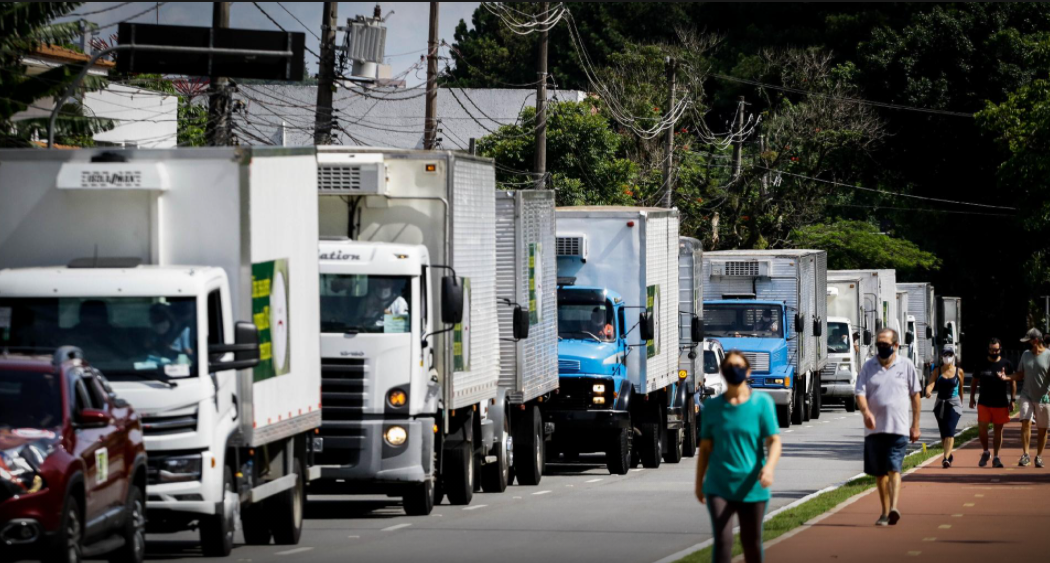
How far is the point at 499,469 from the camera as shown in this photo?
21.9 metres

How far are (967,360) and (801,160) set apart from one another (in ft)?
80.9

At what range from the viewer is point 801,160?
6103 centimetres

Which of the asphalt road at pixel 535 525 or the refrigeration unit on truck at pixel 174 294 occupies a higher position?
the refrigeration unit on truck at pixel 174 294

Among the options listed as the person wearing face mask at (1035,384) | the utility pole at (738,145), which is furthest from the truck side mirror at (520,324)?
the utility pole at (738,145)

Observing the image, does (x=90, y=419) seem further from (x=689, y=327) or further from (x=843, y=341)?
(x=843, y=341)

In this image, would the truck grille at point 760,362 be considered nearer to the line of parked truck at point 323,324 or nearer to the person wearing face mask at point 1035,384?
the line of parked truck at point 323,324

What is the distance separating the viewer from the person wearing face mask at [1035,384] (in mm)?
24438

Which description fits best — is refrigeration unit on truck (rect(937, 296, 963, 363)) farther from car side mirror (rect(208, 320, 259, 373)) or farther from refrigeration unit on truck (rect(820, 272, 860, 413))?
car side mirror (rect(208, 320, 259, 373))

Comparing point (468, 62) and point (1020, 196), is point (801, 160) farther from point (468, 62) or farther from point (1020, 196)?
point (468, 62)

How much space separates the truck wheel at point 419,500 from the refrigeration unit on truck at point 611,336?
6.49 metres

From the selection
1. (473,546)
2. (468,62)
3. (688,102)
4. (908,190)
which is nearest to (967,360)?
(908,190)

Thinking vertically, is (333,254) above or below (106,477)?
above

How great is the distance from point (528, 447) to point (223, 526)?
972cm

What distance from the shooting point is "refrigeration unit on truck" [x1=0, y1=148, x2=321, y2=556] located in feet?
43.1
